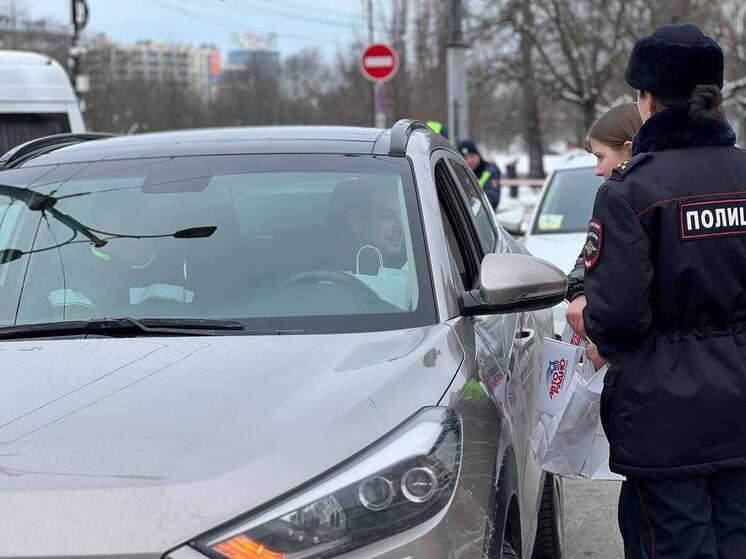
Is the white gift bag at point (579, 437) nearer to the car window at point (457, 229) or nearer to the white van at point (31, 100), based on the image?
the car window at point (457, 229)

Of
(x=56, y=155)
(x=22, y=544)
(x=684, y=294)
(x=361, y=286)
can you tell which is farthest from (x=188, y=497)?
(x=56, y=155)

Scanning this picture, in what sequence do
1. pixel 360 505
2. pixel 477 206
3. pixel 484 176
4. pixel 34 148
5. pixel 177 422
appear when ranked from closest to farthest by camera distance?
pixel 360 505 → pixel 177 422 → pixel 34 148 → pixel 477 206 → pixel 484 176

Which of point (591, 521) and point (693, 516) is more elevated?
point (693, 516)

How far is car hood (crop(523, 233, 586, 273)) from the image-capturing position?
707 cm

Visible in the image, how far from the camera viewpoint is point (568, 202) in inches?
333

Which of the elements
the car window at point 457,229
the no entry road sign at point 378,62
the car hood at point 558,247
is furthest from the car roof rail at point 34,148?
the no entry road sign at point 378,62

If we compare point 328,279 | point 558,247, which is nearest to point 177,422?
point 328,279

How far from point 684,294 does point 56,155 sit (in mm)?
2116

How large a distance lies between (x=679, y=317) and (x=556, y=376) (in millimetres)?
690

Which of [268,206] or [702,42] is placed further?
[268,206]

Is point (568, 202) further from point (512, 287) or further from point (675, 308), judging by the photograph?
point (675, 308)

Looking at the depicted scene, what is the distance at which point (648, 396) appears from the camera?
2547 mm

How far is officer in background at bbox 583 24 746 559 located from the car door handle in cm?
72

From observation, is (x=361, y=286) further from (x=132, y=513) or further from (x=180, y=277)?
(x=132, y=513)
